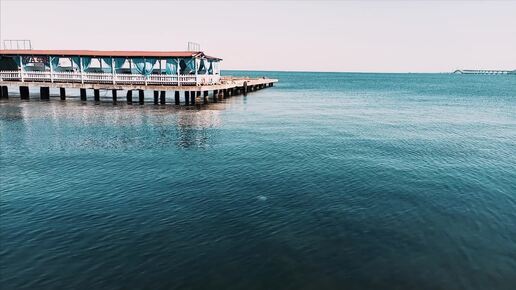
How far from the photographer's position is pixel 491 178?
2122cm

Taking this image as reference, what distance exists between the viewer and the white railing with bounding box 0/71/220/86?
5050cm

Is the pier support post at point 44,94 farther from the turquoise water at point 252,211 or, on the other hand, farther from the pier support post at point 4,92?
the turquoise water at point 252,211

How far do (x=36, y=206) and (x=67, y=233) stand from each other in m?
3.48

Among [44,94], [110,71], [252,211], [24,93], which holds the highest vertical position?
[110,71]

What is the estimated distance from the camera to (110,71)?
173ft

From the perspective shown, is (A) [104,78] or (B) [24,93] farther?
(B) [24,93]

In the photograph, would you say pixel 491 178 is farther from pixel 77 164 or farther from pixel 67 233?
pixel 77 164

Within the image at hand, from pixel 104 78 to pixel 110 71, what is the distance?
5.10 ft

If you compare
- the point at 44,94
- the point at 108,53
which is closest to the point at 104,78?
the point at 108,53

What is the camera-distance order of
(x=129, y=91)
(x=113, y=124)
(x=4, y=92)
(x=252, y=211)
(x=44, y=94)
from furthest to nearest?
(x=4, y=92)
(x=44, y=94)
(x=129, y=91)
(x=113, y=124)
(x=252, y=211)

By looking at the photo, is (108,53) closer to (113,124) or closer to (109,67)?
(109,67)

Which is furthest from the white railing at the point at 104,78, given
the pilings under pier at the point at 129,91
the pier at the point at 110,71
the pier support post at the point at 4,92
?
the pier support post at the point at 4,92

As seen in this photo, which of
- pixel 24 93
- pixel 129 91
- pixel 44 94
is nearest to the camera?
pixel 129 91

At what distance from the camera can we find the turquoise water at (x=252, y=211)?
37.6 feet
